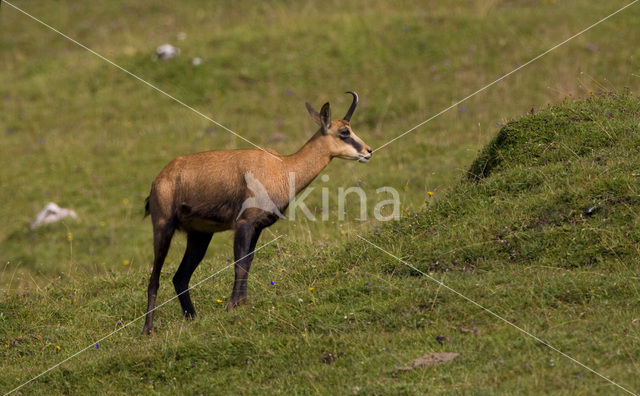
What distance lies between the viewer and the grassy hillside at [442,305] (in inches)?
303

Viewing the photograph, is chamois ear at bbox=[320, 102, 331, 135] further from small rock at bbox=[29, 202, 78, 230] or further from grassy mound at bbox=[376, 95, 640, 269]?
small rock at bbox=[29, 202, 78, 230]

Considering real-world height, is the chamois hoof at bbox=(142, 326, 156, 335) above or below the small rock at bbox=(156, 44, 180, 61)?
below

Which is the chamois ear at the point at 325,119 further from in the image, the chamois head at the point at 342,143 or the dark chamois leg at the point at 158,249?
the dark chamois leg at the point at 158,249

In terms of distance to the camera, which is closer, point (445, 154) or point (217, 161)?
point (217, 161)

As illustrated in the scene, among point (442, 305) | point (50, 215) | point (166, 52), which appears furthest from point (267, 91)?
point (442, 305)

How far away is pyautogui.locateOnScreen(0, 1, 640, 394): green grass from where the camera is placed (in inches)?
320

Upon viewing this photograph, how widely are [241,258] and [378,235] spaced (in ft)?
6.59

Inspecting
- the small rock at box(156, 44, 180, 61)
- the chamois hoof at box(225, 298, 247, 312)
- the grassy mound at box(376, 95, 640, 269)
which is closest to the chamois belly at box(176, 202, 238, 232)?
the chamois hoof at box(225, 298, 247, 312)

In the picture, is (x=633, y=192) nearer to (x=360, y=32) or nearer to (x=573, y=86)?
(x=573, y=86)

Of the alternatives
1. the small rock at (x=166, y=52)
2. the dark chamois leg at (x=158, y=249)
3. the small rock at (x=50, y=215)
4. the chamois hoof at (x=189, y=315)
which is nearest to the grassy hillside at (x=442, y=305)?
the chamois hoof at (x=189, y=315)

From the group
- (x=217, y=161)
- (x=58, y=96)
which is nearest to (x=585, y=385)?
(x=217, y=161)

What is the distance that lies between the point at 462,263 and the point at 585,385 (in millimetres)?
2849

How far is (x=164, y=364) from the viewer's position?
861 cm

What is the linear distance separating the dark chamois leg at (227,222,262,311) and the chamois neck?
2.87ft
